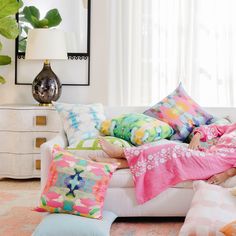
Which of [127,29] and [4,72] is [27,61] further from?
[127,29]

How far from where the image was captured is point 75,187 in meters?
3.30

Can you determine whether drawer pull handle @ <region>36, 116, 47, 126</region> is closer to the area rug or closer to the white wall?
the white wall

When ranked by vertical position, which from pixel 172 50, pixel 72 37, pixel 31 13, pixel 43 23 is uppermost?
pixel 31 13

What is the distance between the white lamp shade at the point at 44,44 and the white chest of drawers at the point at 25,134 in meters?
0.45

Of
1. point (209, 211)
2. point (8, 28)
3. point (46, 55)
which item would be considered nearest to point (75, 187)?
point (209, 211)

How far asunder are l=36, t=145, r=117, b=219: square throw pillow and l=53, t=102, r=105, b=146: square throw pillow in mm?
565

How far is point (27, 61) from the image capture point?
5465mm

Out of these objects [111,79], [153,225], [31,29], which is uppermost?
[31,29]

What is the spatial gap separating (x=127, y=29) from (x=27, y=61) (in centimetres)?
101

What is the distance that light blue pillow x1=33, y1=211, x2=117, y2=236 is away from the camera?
3.09m

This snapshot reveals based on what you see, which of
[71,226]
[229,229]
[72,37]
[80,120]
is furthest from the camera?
[72,37]

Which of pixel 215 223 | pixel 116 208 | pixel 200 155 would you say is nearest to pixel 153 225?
pixel 116 208

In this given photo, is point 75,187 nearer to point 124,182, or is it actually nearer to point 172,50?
point 124,182

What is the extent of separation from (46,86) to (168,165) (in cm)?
186
